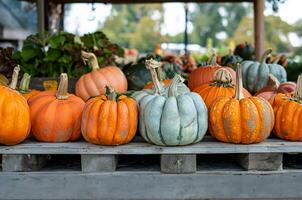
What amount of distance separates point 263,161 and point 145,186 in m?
0.66

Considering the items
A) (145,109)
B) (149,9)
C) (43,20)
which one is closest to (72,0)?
(43,20)

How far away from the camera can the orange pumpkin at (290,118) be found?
2586mm

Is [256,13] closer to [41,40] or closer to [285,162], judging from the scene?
[41,40]

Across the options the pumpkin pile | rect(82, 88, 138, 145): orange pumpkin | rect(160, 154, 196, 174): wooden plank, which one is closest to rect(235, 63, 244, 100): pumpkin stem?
the pumpkin pile

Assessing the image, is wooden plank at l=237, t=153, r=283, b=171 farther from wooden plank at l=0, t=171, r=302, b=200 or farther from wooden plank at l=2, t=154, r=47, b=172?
wooden plank at l=2, t=154, r=47, b=172

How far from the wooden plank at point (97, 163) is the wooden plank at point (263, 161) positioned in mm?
745

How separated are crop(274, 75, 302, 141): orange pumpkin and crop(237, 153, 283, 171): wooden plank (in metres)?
0.24

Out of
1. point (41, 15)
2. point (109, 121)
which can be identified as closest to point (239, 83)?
point (109, 121)

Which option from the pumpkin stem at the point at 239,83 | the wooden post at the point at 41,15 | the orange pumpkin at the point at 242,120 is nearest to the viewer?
the orange pumpkin at the point at 242,120

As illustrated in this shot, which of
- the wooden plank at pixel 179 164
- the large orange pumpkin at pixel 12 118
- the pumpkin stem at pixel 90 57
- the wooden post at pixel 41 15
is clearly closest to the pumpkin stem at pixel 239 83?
the wooden plank at pixel 179 164

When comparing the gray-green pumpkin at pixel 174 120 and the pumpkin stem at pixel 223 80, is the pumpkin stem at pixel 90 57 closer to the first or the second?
the pumpkin stem at pixel 223 80

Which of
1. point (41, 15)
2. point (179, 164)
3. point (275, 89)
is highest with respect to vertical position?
point (41, 15)

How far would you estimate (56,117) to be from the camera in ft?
8.61

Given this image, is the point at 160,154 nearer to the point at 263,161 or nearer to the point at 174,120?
the point at 174,120
